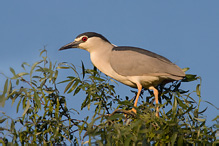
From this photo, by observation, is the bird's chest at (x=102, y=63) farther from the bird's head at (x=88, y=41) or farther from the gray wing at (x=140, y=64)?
the bird's head at (x=88, y=41)

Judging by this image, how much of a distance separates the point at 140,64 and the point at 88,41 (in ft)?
2.99

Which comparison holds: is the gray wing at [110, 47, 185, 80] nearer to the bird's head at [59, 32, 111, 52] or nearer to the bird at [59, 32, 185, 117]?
the bird at [59, 32, 185, 117]

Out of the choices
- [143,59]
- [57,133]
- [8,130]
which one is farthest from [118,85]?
[8,130]

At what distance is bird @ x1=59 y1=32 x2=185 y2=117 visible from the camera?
417 centimetres

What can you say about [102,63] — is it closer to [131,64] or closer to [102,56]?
[102,56]

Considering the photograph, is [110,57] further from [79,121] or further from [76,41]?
[79,121]

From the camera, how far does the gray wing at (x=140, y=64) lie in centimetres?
412

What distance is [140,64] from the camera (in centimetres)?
432

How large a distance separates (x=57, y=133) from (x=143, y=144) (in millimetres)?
1007

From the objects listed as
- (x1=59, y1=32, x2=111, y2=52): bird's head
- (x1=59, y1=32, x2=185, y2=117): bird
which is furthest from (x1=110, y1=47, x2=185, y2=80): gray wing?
(x1=59, y1=32, x2=111, y2=52): bird's head

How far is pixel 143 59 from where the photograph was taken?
4359mm

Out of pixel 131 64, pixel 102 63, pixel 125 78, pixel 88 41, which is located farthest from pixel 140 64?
pixel 88 41

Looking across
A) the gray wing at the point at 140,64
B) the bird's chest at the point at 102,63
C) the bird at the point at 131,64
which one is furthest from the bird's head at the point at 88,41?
the gray wing at the point at 140,64

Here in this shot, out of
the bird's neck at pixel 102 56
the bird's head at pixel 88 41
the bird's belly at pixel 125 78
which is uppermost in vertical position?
the bird's head at pixel 88 41
